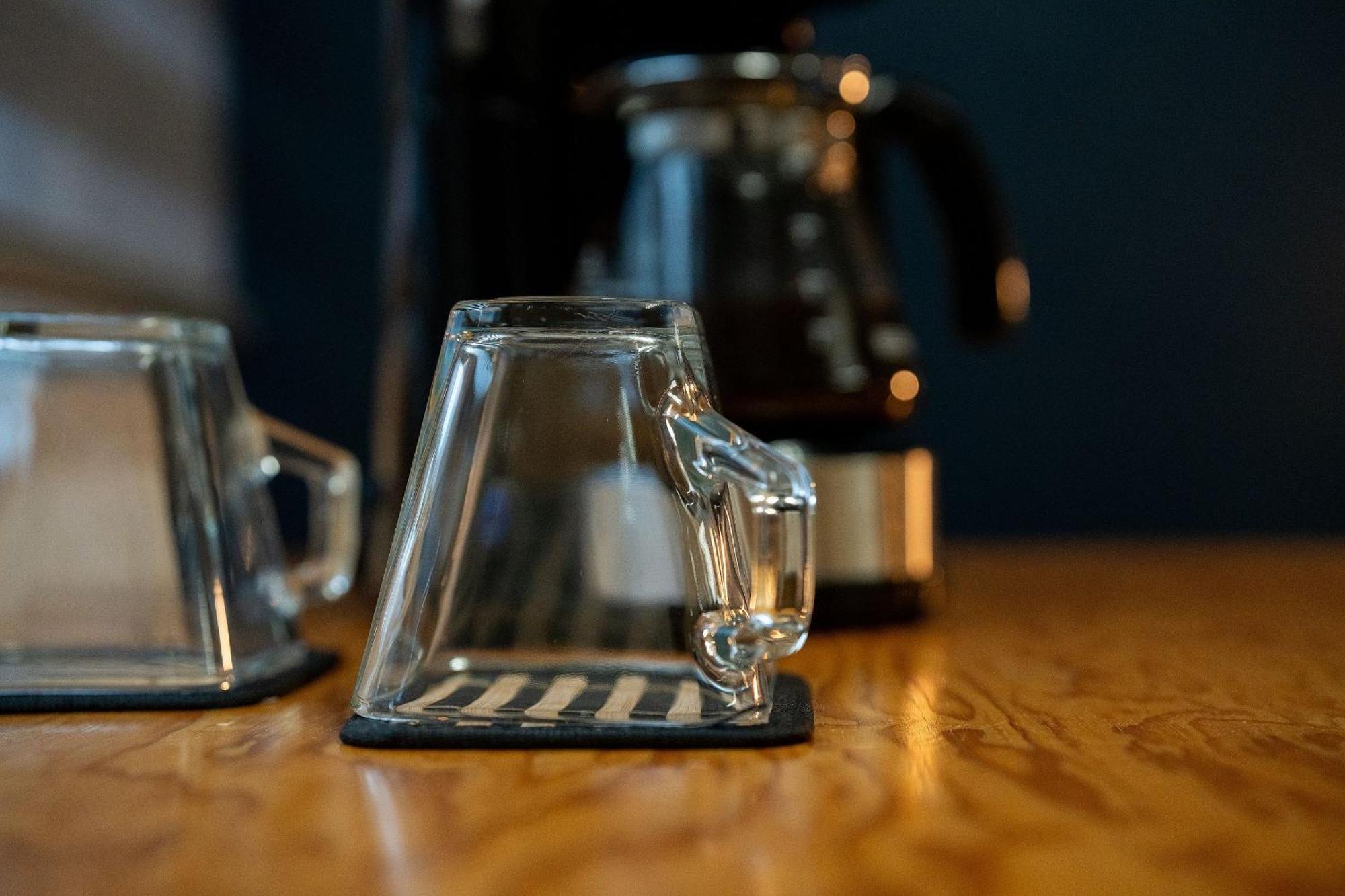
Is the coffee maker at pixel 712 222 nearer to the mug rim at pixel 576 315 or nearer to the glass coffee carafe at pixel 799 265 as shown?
the glass coffee carafe at pixel 799 265

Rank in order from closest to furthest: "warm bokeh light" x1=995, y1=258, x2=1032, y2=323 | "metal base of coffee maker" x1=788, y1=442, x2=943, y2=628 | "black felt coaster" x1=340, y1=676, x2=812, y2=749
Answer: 1. "black felt coaster" x1=340, y1=676, x2=812, y2=749
2. "metal base of coffee maker" x1=788, y1=442, x2=943, y2=628
3. "warm bokeh light" x1=995, y1=258, x2=1032, y2=323

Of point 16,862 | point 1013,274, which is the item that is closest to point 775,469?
point 16,862

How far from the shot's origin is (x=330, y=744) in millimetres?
388

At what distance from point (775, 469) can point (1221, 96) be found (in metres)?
1.08

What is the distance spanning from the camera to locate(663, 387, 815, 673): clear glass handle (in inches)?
15.0

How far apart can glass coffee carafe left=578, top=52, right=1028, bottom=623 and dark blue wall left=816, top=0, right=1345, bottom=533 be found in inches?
22.4

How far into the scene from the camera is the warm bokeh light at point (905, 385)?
0.68m

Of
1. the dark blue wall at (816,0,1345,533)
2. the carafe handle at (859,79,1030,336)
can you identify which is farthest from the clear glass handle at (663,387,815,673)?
the dark blue wall at (816,0,1345,533)

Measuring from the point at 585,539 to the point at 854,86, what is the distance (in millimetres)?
348

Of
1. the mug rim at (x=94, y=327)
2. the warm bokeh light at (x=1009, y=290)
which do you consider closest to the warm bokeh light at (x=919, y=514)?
the warm bokeh light at (x=1009, y=290)

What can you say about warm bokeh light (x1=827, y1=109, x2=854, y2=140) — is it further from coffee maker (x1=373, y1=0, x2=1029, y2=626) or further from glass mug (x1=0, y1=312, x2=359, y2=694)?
glass mug (x1=0, y1=312, x2=359, y2=694)

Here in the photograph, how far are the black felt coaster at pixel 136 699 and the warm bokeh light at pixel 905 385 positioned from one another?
0.36m

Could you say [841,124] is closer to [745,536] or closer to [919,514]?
[919,514]

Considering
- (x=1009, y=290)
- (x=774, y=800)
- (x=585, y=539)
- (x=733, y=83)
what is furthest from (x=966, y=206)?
(x=774, y=800)
